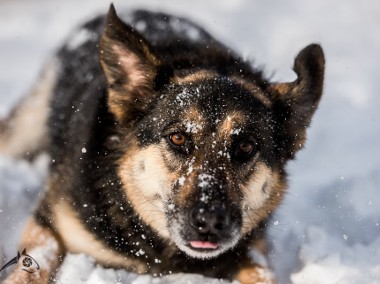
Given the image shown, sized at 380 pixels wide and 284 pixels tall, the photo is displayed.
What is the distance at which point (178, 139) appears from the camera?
13.0 feet

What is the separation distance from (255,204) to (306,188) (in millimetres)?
1455

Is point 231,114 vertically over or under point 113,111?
over

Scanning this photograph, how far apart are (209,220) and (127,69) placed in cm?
132

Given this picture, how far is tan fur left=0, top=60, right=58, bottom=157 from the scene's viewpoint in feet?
19.3

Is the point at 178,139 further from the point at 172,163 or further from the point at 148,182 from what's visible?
the point at 148,182

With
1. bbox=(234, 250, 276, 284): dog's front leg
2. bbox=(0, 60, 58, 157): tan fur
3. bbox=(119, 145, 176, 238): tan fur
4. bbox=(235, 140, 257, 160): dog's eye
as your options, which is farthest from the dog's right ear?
bbox=(0, 60, 58, 157): tan fur

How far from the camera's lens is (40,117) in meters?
5.95

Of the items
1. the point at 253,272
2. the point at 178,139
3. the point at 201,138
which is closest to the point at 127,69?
the point at 178,139

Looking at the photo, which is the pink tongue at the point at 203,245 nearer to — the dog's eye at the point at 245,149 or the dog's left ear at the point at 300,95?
the dog's eye at the point at 245,149

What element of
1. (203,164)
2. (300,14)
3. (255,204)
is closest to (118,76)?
(203,164)

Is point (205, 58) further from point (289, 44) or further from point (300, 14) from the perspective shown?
point (300, 14)

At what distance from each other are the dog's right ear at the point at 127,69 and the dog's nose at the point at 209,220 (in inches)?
40.1

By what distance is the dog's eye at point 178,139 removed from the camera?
395 cm

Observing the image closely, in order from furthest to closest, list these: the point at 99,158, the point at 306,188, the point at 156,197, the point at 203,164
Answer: the point at 306,188, the point at 99,158, the point at 156,197, the point at 203,164
